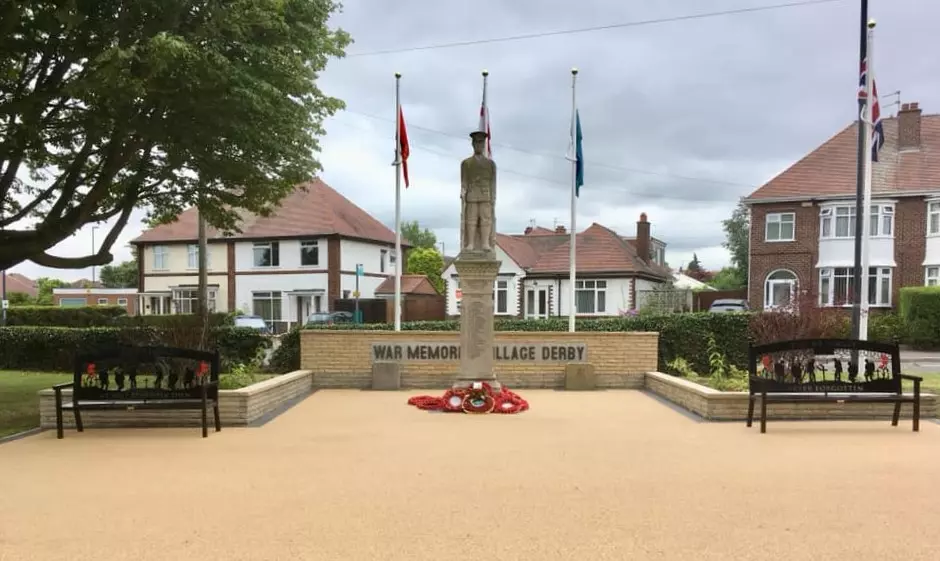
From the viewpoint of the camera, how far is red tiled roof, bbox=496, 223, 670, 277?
35.4m

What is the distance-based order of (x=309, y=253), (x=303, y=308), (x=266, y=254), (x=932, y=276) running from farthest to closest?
1. (x=266, y=254)
2. (x=303, y=308)
3. (x=309, y=253)
4. (x=932, y=276)

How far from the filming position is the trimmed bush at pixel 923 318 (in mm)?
24781

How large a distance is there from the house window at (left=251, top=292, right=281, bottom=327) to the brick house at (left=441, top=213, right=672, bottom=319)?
971 cm

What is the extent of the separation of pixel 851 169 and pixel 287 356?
28.3 m

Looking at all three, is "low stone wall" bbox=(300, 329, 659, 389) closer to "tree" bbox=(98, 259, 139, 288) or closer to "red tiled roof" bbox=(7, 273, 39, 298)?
"tree" bbox=(98, 259, 139, 288)

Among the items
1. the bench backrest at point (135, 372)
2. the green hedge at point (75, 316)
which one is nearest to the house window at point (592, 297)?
the green hedge at point (75, 316)

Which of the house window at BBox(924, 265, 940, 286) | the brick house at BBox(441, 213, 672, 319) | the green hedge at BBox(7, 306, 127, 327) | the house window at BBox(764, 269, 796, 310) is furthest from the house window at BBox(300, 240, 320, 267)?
the house window at BBox(924, 265, 940, 286)

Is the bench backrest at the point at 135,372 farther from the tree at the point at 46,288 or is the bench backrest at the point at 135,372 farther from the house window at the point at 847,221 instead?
the tree at the point at 46,288

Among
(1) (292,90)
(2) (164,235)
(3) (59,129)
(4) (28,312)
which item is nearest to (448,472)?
(1) (292,90)

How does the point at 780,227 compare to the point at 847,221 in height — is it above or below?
below

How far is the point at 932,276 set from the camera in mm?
29281

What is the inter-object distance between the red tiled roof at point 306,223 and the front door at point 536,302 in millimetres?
9832

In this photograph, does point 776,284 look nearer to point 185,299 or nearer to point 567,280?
point 567,280

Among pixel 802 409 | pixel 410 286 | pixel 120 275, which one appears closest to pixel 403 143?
pixel 802 409
